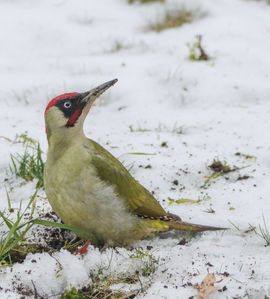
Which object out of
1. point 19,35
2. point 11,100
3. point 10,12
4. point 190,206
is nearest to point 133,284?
point 190,206

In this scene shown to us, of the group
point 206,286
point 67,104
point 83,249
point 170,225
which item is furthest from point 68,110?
point 206,286

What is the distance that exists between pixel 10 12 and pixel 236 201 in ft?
15.1

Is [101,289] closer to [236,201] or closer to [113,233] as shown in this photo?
[113,233]

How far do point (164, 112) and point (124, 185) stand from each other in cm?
231

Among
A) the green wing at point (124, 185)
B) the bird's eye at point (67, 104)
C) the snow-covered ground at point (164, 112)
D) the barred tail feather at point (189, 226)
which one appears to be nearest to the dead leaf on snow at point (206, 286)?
the snow-covered ground at point (164, 112)

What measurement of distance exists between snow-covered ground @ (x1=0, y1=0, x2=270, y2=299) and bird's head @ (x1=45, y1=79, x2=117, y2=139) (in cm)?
71

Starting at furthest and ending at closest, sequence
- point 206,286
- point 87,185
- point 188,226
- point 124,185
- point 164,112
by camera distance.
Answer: point 164,112
point 188,226
point 124,185
point 87,185
point 206,286

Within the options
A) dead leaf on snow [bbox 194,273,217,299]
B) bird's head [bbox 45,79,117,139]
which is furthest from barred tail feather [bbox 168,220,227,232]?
bird's head [bbox 45,79,117,139]

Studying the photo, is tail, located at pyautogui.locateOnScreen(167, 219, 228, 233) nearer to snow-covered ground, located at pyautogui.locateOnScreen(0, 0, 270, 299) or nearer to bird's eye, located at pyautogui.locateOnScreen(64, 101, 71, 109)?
snow-covered ground, located at pyautogui.locateOnScreen(0, 0, 270, 299)

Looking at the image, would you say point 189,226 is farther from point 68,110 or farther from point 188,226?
point 68,110

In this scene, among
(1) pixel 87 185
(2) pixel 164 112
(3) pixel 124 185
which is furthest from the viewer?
(2) pixel 164 112

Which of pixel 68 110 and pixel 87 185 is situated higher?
pixel 68 110

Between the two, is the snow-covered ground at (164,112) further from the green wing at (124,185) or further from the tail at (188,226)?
the green wing at (124,185)

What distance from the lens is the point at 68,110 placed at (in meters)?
3.79
